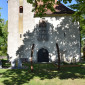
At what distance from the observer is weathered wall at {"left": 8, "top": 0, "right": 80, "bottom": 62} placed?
2498 centimetres

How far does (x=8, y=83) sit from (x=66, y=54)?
17.9 metres

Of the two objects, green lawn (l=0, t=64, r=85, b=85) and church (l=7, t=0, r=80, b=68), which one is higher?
church (l=7, t=0, r=80, b=68)

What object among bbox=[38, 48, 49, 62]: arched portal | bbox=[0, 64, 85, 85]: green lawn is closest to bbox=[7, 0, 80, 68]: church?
bbox=[38, 48, 49, 62]: arched portal

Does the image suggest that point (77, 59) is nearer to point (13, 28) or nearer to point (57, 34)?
point (57, 34)

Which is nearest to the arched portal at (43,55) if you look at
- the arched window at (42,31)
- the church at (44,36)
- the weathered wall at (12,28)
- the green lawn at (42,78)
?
the church at (44,36)

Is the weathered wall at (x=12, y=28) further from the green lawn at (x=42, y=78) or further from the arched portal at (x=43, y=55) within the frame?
the green lawn at (x=42, y=78)

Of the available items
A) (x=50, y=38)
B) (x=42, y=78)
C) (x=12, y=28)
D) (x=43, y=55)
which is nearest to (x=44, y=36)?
(x=50, y=38)

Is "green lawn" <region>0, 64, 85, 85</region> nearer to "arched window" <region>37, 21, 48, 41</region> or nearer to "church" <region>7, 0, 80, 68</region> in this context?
"church" <region>7, 0, 80, 68</region>

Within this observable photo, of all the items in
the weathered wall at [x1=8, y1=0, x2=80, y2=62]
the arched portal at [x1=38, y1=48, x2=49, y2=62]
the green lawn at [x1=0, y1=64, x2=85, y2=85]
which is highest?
the weathered wall at [x1=8, y1=0, x2=80, y2=62]

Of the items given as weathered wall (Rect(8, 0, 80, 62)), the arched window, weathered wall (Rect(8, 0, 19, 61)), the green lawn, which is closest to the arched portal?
weathered wall (Rect(8, 0, 80, 62))

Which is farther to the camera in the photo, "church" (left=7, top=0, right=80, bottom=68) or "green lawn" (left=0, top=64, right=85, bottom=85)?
"church" (left=7, top=0, right=80, bottom=68)

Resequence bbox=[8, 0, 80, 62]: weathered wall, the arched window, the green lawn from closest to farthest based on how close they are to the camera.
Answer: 1. the green lawn
2. bbox=[8, 0, 80, 62]: weathered wall
3. the arched window

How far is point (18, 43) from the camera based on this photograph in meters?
25.4

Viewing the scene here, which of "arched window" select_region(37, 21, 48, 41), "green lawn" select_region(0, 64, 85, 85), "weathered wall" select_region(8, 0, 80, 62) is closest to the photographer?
"green lawn" select_region(0, 64, 85, 85)
